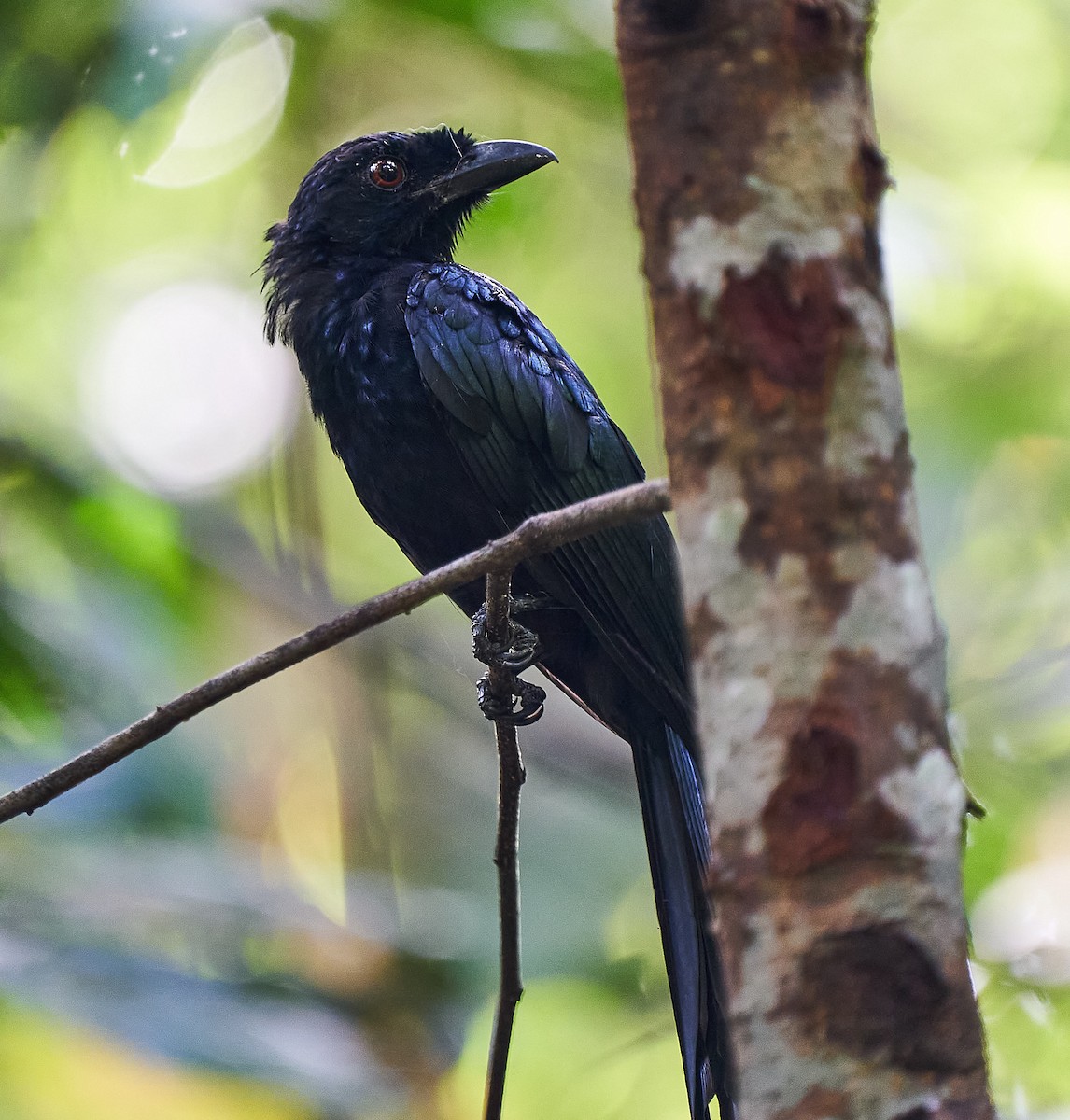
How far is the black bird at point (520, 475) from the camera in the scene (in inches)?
131

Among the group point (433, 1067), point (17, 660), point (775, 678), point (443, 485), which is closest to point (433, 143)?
point (443, 485)

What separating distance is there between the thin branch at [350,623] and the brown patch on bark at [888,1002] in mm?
794

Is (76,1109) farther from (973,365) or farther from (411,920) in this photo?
(973,365)

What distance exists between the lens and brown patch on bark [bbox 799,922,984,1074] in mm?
1255

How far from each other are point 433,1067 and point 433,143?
3630 millimetres

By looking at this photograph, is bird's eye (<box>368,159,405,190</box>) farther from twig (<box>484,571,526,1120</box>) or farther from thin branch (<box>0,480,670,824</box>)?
thin branch (<box>0,480,670,824</box>)

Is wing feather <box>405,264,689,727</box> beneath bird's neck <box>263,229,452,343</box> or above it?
beneath

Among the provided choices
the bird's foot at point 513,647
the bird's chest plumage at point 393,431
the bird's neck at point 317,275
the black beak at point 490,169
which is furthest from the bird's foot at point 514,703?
the black beak at point 490,169

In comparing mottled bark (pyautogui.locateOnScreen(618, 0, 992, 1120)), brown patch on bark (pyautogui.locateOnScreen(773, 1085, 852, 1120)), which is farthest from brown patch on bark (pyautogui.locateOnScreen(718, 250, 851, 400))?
brown patch on bark (pyautogui.locateOnScreen(773, 1085, 852, 1120))

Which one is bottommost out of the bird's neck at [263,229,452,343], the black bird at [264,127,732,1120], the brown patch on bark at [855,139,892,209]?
the brown patch on bark at [855,139,892,209]

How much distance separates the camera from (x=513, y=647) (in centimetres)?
348

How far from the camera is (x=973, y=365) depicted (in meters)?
6.46

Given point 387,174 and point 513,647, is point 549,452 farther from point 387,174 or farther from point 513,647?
point 387,174

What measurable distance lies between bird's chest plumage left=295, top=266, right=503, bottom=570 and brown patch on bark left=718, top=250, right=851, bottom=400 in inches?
82.6
